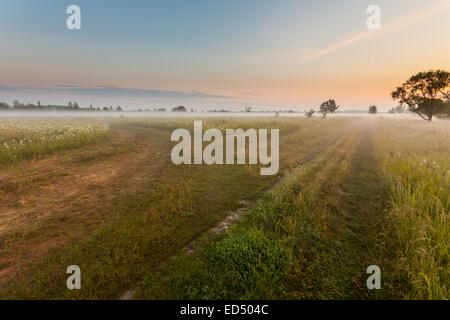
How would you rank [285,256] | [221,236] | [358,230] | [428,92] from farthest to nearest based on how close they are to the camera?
[428,92], [358,230], [221,236], [285,256]

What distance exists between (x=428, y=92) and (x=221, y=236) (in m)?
59.6

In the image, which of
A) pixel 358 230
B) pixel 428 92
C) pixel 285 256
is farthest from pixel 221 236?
pixel 428 92

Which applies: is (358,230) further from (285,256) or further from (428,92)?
(428,92)

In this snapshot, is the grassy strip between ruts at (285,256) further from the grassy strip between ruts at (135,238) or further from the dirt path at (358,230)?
the grassy strip between ruts at (135,238)

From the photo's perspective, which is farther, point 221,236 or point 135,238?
point 221,236

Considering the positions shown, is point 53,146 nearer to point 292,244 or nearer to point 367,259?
point 292,244

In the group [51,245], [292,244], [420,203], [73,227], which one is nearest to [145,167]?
[73,227]

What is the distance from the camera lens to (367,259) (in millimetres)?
4176

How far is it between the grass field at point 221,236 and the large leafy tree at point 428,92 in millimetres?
48274

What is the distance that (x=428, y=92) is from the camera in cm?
4062

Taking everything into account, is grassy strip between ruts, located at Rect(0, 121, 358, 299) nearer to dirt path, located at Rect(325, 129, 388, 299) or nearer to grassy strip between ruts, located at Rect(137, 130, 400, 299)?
grassy strip between ruts, located at Rect(137, 130, 400, 299)

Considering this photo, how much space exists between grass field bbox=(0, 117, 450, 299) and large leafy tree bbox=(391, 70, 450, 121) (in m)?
48.3

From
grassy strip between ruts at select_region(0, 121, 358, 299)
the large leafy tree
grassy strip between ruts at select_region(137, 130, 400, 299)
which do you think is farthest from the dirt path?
the large leafy tree

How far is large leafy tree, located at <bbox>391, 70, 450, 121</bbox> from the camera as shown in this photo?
38.1 meters
